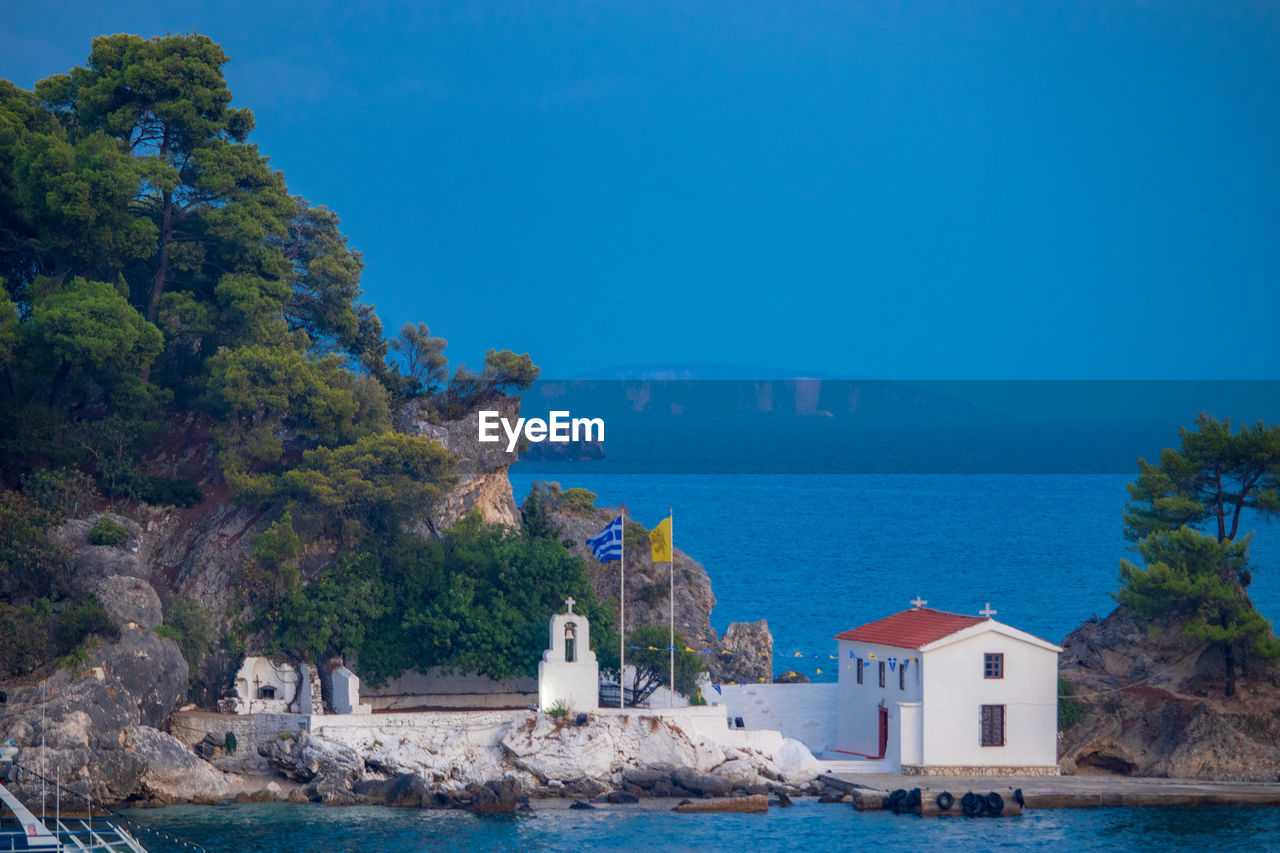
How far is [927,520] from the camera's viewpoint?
136 metres

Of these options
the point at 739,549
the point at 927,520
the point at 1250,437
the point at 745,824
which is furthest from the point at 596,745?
the point at 927,520

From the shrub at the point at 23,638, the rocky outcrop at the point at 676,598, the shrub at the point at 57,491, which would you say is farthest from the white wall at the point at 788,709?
the shrub at the point at 57,491

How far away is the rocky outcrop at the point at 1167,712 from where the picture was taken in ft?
154

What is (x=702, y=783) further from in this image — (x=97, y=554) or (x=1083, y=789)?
(x=97, y=554)

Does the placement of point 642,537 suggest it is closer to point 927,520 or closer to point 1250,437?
point 1250,437

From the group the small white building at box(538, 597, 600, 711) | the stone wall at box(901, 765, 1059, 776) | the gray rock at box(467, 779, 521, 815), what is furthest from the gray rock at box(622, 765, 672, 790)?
the stone wall at box(901, 765, 1059, 776)

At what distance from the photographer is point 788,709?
4969 cm

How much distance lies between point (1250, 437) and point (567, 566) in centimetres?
2352

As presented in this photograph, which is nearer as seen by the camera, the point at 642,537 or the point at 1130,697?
the point at 1130,697

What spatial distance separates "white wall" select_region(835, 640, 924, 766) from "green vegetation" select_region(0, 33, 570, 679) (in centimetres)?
935

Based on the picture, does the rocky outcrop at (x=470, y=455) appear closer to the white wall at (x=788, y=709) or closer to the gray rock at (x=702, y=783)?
the white wall at (x=788, y=709)

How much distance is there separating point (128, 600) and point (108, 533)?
2.95 metres

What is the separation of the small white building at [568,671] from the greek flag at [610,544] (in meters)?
1.79

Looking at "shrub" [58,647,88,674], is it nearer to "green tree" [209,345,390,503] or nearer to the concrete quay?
"green tree" [209,345,390,503]
